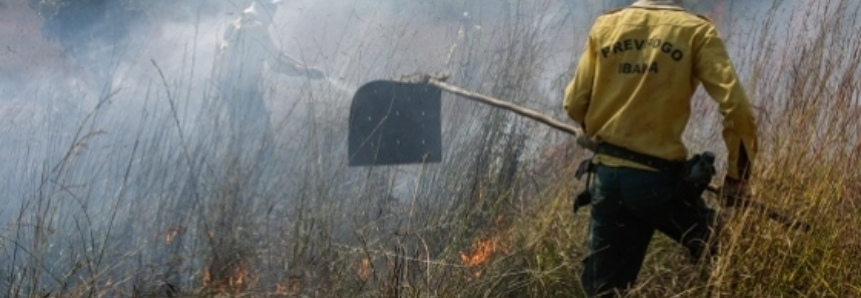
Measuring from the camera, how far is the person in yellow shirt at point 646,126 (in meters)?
4.19

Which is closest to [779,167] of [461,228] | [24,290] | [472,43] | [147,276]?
[461,228]

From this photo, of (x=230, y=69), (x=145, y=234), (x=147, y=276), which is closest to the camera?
(x=147, y=276)

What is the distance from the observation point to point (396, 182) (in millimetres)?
5484

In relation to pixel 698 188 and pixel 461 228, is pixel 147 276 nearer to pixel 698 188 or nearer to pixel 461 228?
pixel 461 228

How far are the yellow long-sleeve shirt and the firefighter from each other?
1.66m

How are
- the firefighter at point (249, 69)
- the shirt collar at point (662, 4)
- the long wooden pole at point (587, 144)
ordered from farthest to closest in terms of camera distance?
the firefighter at point (249, 69), the shirt collar at point (662, 4), the long wooden pole at point (587, 144)

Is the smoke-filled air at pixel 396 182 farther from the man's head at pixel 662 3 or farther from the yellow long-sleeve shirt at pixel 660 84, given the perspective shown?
the man's head at pixel 662 3

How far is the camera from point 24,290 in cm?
430

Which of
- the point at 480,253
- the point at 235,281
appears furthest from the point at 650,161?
the point at 235,281

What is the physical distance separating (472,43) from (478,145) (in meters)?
0.71

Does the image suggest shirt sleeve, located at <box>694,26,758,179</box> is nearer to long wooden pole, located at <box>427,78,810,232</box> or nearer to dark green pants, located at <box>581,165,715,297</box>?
long wooden pole, located at <box>427,78,810,232</box>

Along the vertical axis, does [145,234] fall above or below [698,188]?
below

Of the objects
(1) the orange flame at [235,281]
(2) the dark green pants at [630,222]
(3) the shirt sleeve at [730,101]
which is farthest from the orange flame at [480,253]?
(3) the shirt sleeve at [730,101]

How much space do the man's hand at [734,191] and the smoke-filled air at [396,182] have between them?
0.05m
